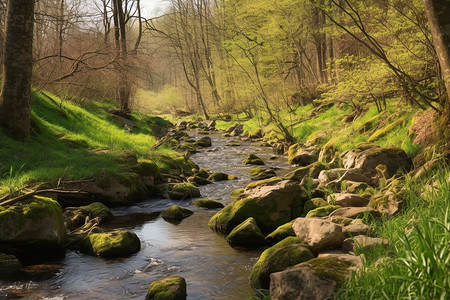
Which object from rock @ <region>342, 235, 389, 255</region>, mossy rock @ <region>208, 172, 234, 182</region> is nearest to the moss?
rock @ <region>342, 235, 389, 255</region>

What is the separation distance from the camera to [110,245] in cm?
633

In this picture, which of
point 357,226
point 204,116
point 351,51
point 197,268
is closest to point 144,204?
point 197,268

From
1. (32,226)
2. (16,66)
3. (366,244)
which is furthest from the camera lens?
(16,66)

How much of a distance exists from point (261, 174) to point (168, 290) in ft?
25.3

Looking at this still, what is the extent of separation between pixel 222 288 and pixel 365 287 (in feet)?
7.49

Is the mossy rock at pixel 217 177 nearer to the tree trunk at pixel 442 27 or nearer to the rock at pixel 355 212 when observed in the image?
the rock at pixel 355 212

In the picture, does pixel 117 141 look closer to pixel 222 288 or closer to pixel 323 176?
pixel 323 176

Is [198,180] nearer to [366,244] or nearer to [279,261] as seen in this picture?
[279,261]

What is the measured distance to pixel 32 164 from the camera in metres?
9.48

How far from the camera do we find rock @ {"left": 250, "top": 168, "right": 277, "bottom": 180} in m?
12.0

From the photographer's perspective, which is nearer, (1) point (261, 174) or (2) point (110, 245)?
(2) point (110, 245)

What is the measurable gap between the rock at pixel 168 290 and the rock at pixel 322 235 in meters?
1.74

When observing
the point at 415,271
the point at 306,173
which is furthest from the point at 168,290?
the point at 306,173

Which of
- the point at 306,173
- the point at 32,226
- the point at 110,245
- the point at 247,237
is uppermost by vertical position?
the point at 32,226
